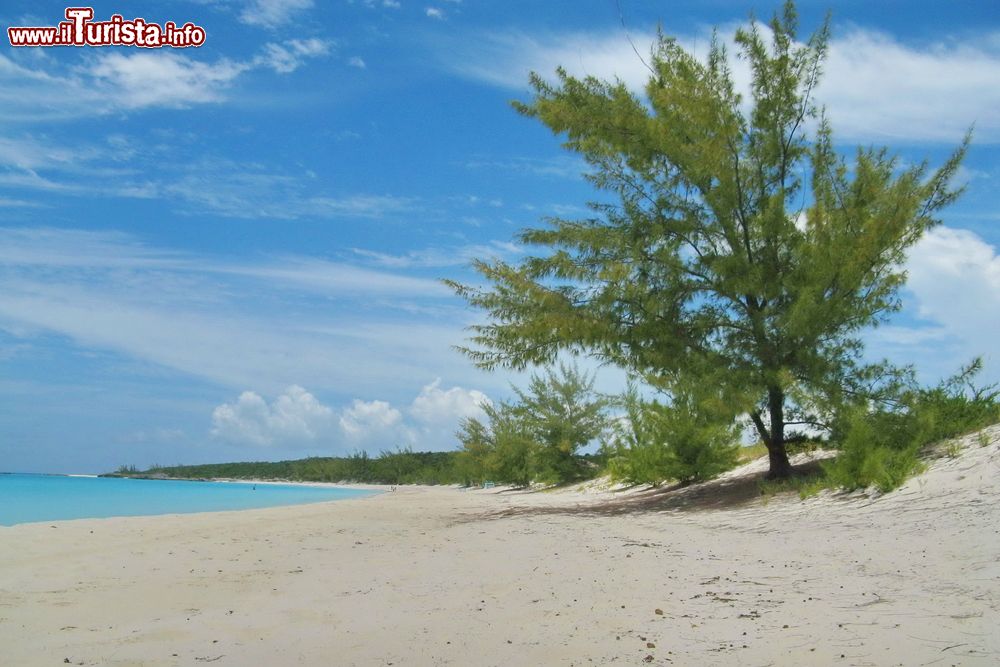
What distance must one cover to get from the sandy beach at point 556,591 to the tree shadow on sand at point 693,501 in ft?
7.40

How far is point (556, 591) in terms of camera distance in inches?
238

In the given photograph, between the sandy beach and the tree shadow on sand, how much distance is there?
2.25m

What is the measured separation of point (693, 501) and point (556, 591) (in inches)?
332

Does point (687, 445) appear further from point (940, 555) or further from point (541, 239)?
point (940, 555)

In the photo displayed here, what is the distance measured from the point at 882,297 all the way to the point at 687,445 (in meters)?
4.92

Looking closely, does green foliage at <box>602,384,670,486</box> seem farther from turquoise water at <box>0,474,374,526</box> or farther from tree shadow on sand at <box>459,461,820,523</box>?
turquoise water at <box>0,474,374,526</box>

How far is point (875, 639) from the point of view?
13.9 feet

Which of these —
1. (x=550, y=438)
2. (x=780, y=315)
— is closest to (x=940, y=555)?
(x=780, y=315)

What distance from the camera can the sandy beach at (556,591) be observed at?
4430mm

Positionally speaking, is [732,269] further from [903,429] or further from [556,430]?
[556,430]

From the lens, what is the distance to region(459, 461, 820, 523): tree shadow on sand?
12968 millimetres

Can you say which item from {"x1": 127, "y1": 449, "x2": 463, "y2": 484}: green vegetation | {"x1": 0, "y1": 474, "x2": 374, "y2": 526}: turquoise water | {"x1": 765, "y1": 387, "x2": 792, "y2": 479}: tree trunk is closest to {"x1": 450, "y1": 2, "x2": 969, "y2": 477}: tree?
{"x1": 765, "y1": 387, "x2": 792, "y2": 479}: tree trunk

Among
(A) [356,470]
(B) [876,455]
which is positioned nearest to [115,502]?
(B) [876,455]

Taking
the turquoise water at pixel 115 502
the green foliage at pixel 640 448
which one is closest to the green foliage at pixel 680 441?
the green foliage at pixel 640 448
